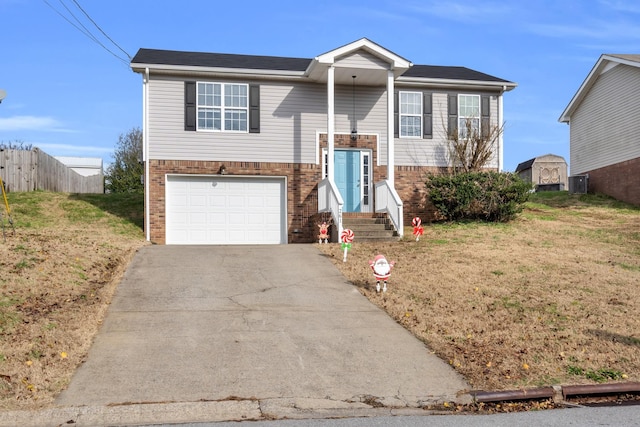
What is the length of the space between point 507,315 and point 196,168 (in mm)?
11401

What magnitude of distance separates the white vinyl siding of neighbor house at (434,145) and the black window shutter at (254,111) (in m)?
4.45

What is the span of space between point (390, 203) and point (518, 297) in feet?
24.3

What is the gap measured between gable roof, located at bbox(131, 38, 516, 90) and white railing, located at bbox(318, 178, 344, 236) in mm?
3338

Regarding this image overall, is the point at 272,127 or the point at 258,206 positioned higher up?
the point at 272,127

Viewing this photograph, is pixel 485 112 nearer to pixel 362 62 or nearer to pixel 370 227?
pixel 362 62

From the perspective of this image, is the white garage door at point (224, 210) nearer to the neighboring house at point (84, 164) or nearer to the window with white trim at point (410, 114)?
the window with white trim at point (410, 114)

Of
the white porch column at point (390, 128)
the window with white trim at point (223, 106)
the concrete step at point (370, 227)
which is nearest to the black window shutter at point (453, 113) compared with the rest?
the white porch column at point (390, 128)

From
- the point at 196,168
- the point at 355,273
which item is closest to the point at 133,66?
the point at 196,168

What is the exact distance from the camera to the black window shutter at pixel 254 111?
748 inches

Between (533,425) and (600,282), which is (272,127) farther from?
(533,425)

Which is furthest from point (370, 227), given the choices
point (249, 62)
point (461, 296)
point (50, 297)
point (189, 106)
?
point (50, 297)

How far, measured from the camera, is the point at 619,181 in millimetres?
24656

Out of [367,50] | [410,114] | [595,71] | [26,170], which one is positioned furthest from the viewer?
[595,71]

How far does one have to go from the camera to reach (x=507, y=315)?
956 centimetres
